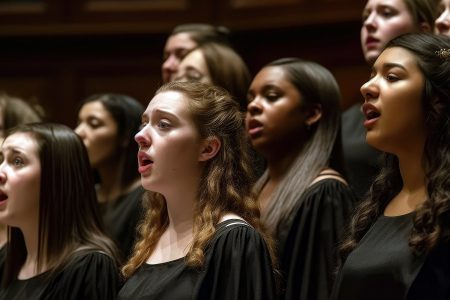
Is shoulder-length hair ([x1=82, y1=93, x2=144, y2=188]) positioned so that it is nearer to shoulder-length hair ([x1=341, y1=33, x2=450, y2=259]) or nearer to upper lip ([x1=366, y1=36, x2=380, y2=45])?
upper lip ([x1=366, y1=36, x2=380, y2=45])

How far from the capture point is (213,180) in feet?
7.06

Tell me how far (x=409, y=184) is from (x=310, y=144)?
66cm

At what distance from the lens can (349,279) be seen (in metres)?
1.92

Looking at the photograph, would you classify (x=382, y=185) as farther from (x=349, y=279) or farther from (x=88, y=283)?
(x=88, y=283)

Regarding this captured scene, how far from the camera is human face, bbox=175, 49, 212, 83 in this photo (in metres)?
3.09

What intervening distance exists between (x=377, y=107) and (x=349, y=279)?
39 centimetres

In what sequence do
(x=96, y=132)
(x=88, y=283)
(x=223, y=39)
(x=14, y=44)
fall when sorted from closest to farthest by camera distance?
1. (x=88, y=283)
2. (x=96, y=132)
3. (x=223, y=39)
4. (x=14, y=44)

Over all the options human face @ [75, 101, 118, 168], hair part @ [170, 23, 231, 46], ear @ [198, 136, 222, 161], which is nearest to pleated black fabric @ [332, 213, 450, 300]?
ear @ [198, 136, 222, 161]

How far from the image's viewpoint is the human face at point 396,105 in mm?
1909

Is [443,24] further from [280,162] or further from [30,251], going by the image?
[30,251]

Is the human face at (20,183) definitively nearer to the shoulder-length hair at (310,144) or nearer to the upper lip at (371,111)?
the shoulder-length hair at (310,144)

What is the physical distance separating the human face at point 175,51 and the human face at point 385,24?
837mm

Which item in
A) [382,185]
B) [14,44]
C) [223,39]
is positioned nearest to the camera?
[382,185]

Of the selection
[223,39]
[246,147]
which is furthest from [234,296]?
[223,39]
